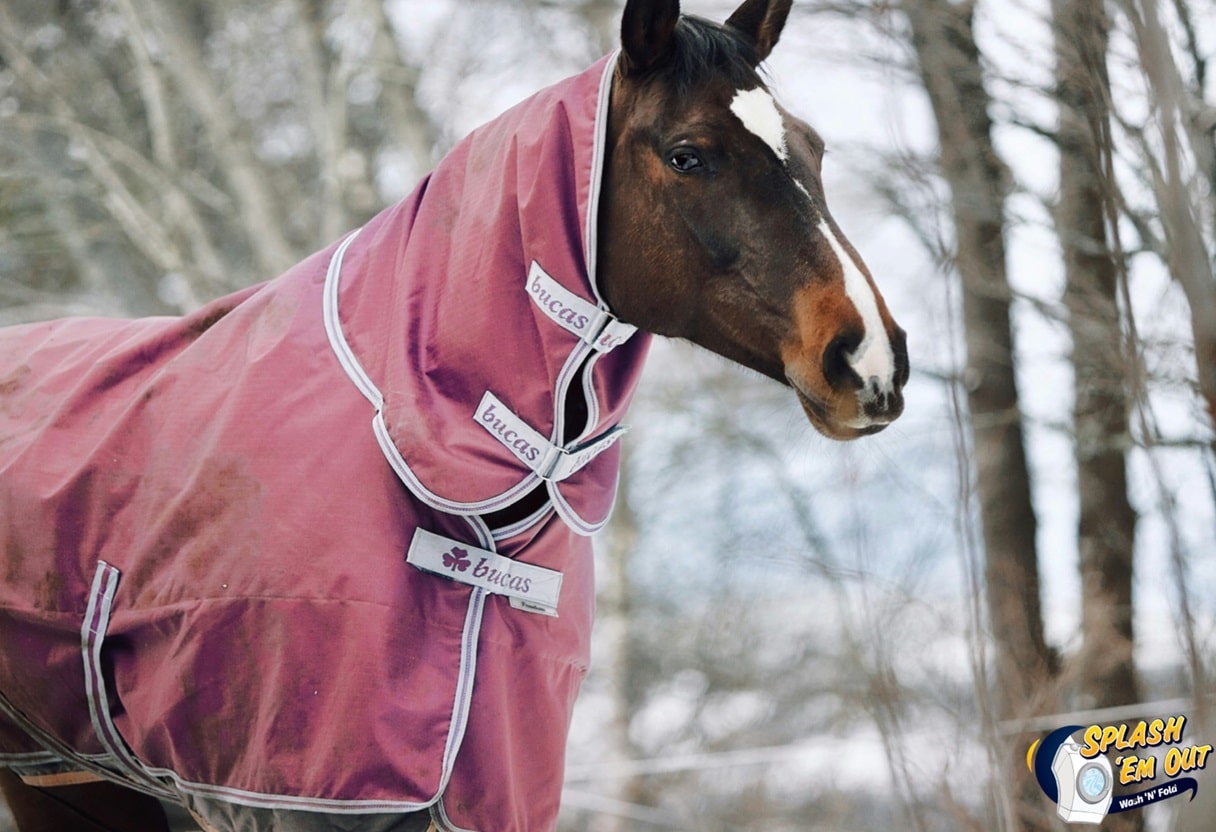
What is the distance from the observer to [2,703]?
208cm

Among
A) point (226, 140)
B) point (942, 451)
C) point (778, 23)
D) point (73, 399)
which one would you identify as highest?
point (778, 23)

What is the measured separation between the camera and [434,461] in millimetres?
1733

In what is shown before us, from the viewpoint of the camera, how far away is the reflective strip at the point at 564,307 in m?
1.78

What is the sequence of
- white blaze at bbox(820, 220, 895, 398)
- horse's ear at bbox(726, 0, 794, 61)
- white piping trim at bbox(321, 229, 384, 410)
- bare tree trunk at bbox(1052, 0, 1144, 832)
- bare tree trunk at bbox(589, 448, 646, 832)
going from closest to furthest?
white blaze at bbox(820, 220, 895, 398) → white piping trim at bbox(321, 229, 384, 410) → horse's ear at bbox(726, 0, 794, 61) → bare tree trunk at bbox(1052, 0, 1144, 832) → bare tree trunk at bbox(589, 448, 646, 832)

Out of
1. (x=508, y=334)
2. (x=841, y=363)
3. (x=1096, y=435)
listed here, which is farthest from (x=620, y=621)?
(x=841, y=363)

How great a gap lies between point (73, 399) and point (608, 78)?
111cm

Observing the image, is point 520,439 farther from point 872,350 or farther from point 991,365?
point 991,365

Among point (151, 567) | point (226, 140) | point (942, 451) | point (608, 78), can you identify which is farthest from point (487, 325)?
point (226, 140)

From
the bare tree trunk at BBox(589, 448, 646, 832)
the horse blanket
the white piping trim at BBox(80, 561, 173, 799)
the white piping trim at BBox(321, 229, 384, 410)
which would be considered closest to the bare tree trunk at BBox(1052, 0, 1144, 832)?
the horse blanket

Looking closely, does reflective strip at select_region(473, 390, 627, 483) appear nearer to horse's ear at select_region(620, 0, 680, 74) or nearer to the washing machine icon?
horse's ear at select_region(620, 0, 680, 74)

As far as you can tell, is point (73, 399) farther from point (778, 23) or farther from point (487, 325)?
point (778, 23)

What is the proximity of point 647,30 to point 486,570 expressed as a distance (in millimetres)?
886

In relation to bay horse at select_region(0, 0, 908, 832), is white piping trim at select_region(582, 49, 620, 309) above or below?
above

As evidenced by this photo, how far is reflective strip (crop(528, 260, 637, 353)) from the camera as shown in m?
1.78
